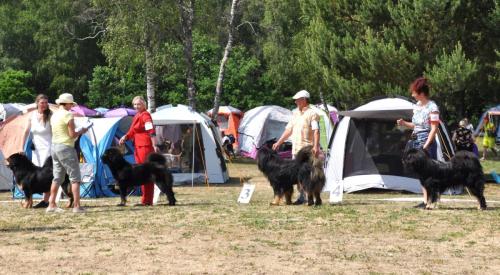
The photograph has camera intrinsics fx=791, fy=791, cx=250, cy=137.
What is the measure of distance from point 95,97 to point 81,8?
4.95 m

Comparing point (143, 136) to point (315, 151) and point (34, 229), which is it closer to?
point (315, 151)

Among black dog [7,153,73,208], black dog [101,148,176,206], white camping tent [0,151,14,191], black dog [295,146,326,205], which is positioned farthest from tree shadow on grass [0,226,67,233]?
white camping tent [0,151,14,191]

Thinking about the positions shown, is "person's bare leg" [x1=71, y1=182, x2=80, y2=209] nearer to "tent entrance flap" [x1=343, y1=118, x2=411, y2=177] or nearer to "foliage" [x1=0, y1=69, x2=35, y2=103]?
"tent entrance flap" [x1=343, y1=118, x2=411, y2=177]

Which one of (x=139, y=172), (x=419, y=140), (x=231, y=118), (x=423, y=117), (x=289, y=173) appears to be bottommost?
(x=231, y=118)

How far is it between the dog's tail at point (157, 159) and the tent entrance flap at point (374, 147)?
4.26 meters

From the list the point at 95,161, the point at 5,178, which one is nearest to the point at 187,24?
the point at 5,178

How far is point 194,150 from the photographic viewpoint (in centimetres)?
1666

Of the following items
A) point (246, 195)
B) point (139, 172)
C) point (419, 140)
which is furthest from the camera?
point (246, 195)

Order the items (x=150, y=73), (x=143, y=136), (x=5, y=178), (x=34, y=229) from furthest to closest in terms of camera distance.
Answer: (x=150, y=73)
(x=5, y=178)
(x=143, y=136)
(x=34, y=229)

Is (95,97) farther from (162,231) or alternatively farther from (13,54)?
(162,231)

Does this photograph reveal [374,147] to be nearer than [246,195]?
No

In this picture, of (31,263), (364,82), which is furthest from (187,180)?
(31,263)

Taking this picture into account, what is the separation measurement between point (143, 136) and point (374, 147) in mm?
4805

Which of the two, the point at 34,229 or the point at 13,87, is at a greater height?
the point at 34,229
